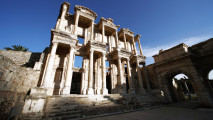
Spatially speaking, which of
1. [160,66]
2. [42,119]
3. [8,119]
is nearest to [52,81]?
[8,119]

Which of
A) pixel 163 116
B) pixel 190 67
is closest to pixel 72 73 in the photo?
pixel 163 116

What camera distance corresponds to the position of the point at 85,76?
516 inches

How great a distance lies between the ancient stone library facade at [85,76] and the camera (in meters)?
6.09

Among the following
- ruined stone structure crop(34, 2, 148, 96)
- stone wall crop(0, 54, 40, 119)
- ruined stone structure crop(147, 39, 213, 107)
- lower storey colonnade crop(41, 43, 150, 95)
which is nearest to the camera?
stone wall crop(0, 54, 40, 119)

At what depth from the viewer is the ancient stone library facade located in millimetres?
6086

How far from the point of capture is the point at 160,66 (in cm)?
1538

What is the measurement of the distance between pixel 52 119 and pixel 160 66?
1580 centimetres

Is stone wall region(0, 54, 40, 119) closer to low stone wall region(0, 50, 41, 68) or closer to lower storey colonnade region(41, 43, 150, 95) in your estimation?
lower storey colonnade region(41, 43, 150, 95)

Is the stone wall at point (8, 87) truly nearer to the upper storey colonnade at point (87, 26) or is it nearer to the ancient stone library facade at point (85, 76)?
the ancient stone library facade at point (85, 76)

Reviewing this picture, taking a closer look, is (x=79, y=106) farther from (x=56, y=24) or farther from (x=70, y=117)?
(x=56, y=24)

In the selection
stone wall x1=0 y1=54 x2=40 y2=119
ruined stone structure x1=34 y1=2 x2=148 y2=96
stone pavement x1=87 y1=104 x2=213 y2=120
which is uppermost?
ruined stone structure x1=34 y1=2 x2=148 y2=96

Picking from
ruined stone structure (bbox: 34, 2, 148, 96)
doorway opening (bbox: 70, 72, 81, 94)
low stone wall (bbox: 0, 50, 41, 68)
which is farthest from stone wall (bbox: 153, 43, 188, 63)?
low stone wall (bbox: 0, 50, 41, 68)

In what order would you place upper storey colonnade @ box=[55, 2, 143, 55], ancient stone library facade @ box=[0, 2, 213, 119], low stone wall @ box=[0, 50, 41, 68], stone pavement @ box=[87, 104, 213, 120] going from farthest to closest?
low stone wall @ box=[0, 50, 41, 68] < upper storey colonnade @ box=[55, 2, 143, 55] < ancient stone library facade @ box=[0, 2, 213, 119] < stone pavement @ box=[87, 104, 213, 120]

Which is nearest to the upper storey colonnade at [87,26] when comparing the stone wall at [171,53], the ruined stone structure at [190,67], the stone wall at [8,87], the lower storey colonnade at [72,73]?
the lower storey colonnade at [72,73]
